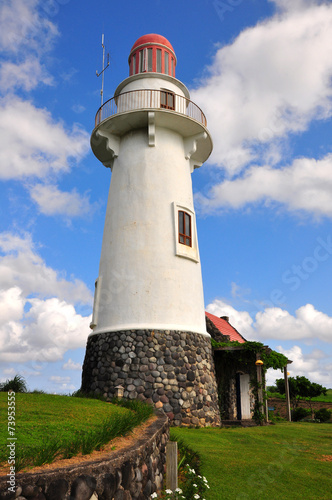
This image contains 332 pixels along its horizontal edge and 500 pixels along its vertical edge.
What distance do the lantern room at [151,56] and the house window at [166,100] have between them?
4.79 feet

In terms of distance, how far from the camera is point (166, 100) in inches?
667

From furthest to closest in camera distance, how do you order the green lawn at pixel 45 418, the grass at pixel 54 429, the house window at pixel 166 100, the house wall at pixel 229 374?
the house wall at pixel 229 374
the house window at pixel 166 100
the green lawn at pixel 45 418
the grass at pixel 54 429

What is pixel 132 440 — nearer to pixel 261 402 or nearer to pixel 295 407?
pixel 261 402

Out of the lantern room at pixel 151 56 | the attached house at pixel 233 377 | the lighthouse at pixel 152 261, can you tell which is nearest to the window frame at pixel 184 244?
the lighthouse at pixel 152 261

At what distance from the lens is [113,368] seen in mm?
13781

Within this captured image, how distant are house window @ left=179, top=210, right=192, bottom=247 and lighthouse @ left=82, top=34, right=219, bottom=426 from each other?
39 mm

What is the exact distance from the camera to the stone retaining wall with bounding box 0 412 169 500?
3.82 meters

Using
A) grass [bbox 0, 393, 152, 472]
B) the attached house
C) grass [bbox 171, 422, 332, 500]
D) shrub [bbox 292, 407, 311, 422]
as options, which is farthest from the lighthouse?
shrub [bbox 292, 407, 311, 422]

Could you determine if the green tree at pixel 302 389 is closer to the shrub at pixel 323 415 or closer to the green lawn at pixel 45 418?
the shrub at pixel 323 415

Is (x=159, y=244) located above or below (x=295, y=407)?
above

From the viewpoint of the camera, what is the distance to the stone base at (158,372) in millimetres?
13320

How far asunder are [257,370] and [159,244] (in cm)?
657

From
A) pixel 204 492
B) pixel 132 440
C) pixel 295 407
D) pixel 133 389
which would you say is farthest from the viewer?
pixel 295 407

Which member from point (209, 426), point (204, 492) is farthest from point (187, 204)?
point (204, 492)
